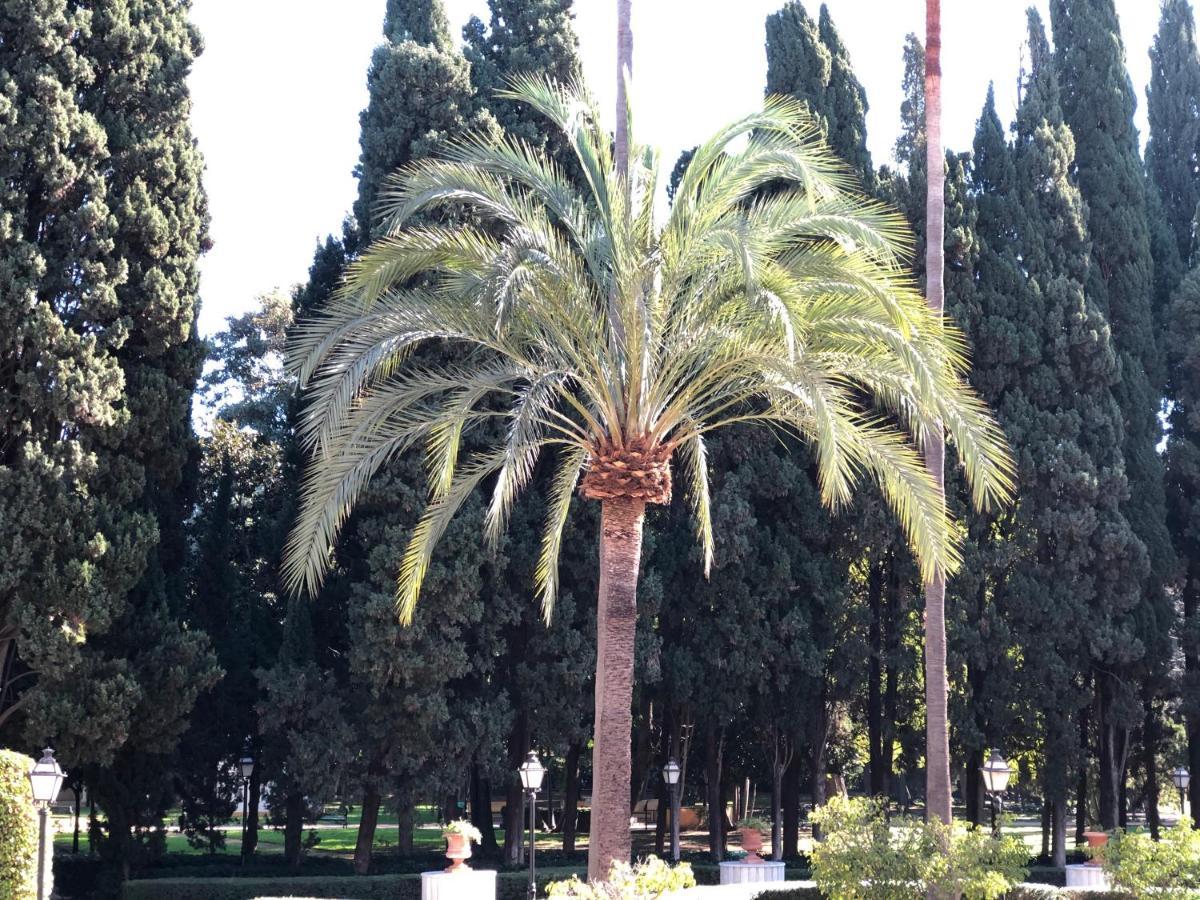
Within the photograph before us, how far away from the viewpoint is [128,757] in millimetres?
19172

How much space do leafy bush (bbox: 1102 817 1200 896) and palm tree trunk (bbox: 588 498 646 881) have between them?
4409 millimetres

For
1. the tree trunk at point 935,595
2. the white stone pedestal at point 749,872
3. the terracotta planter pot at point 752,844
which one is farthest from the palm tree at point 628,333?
the terracotta planter pot at point 752,844

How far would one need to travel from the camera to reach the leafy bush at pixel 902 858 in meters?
11.2

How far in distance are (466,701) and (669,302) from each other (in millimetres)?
10028

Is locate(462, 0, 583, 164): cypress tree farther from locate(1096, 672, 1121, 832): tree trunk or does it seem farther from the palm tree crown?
locate(1096, 672, 1121, 832): tree trunk

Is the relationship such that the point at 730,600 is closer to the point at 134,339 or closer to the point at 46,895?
the point at 134,339

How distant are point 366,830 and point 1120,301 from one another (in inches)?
643

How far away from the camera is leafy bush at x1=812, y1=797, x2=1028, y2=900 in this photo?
1116 cm

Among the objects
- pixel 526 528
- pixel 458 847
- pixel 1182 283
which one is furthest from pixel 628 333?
pixel 1182 283

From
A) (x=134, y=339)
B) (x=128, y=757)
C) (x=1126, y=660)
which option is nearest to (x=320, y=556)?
(x=134, y=339)

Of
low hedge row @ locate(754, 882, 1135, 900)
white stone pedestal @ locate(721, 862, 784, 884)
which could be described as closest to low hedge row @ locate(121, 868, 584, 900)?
white stone pedestal @ locate(721, 862, 784, 884)

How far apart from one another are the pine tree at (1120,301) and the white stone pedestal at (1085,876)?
5.03m

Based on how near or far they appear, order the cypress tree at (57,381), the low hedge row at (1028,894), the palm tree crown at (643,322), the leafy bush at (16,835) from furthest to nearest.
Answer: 1. the cypress tree at (57,381)
2. the low hedge row at (1028,894)
3. the leafy bush at (16,835)
4. the palm tree crown at (643,322)

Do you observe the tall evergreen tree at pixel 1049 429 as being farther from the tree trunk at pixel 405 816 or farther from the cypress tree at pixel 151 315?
the cypress tree at pixel 151 315
